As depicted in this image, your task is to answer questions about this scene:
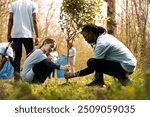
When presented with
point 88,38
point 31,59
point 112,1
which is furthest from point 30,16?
point 112,1

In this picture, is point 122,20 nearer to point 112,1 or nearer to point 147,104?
point 112,1

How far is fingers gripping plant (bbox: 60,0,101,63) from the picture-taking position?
50.1 feet

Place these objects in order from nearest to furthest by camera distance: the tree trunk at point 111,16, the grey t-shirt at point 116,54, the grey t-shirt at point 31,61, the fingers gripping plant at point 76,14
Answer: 1. the grey t-shirt at point 116,54
2. the grey t-shirt at point 31,61
3. the fingers gripping plant at point 76,14
4. the tree trunk at point 111,16

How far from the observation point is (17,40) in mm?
8852

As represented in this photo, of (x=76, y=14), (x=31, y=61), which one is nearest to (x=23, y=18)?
(x=31, y=61)

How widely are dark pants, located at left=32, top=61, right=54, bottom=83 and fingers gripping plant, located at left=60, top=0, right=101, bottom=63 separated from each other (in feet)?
23.2

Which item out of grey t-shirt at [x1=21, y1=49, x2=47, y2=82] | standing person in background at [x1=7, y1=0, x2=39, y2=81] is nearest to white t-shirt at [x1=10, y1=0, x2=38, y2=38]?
standing person in background at [x1=7, y1=0, x2=39, y2=81]

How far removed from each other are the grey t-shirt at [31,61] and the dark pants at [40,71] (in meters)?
0.06

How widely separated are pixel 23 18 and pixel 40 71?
3.92 ft

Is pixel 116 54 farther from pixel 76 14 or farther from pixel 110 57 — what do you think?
pixel 76 14

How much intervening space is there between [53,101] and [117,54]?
17.0ft

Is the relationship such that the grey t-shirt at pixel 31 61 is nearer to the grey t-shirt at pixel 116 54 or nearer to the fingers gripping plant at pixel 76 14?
the grey t-shirt at pixel 116 54

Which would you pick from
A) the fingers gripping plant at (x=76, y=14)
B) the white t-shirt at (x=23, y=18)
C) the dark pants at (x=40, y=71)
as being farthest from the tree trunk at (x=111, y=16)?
the dark pants at (x=40, y=71)

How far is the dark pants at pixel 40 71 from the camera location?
26.5 ft
